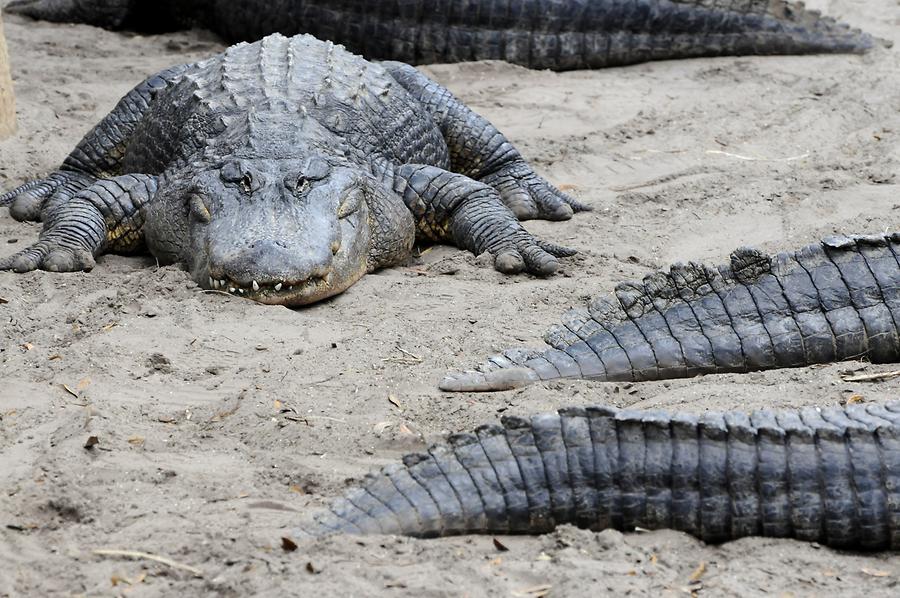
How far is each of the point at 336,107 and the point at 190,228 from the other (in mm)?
1128

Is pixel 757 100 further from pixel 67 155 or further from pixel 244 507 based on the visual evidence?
pixel 244 507

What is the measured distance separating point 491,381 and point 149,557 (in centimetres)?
134

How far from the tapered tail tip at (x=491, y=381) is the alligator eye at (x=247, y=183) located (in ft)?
5.71

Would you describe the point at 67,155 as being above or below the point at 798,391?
below

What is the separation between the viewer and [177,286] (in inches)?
197

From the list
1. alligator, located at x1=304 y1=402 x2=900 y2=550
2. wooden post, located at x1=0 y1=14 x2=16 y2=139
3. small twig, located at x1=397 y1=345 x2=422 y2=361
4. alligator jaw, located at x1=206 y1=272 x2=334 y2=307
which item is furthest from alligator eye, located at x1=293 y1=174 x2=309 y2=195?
alligator, located at x1=304 y1=402 x2=900 y2=550

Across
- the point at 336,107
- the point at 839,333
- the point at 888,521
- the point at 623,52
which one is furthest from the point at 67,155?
the point at 888,521

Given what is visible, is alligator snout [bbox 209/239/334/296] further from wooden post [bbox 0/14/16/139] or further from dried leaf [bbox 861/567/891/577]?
dried leaf [bbox 861/567/891/577]

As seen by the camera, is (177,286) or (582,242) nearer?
(177,286)

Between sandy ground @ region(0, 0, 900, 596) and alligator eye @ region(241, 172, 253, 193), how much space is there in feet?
1.51

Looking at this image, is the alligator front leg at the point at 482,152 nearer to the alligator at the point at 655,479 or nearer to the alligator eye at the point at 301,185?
the alligator eye at the point at 301,185

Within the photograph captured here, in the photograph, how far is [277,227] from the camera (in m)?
5.09

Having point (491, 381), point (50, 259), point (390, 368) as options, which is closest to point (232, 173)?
point (50, 259)

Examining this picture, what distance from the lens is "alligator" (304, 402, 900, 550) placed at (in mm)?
2852
